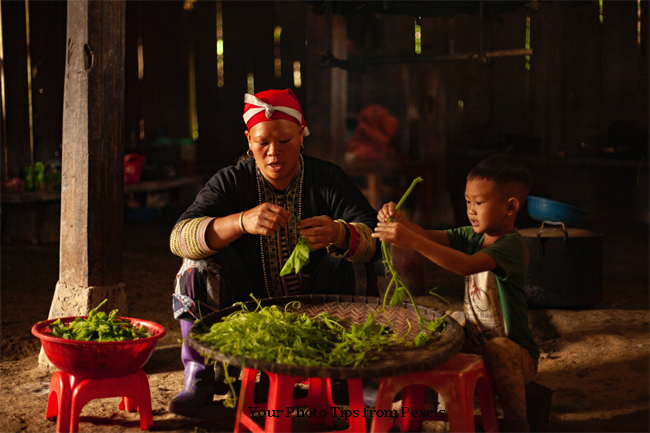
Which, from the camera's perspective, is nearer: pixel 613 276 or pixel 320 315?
pixel 320 315

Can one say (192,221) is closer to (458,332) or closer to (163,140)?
(458,332)

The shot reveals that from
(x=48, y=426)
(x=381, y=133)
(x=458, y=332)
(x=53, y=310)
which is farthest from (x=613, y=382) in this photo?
(x=381, y=133)

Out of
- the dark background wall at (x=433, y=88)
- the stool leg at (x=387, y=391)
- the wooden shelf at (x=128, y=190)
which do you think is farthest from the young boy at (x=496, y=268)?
the wooden shelf at (x=128, y=190)

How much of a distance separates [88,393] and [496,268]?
1780mm

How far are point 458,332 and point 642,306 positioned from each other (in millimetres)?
3288

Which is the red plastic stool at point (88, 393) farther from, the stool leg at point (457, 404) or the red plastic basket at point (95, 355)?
the stool leg at point (457, 404)

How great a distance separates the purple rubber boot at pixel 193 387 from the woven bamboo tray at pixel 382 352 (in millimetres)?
453

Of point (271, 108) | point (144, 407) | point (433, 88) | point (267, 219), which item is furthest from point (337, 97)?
point (144, 407)

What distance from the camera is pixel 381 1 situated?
514 cm

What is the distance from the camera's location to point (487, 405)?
2.40 meters

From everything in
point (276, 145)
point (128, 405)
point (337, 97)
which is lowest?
point (128, 405)

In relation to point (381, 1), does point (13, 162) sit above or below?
below

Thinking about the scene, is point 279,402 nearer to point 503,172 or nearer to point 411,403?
point 411,403

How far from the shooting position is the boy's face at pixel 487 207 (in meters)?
2.49
